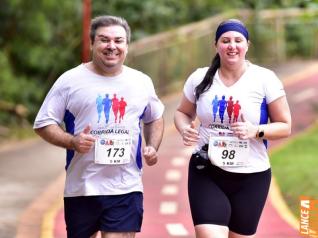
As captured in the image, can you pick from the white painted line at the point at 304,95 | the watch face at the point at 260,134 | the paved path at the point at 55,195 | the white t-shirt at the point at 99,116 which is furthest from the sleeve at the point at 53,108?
the white painted line at the point at 304,95

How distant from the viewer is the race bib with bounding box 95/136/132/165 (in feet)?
19.1

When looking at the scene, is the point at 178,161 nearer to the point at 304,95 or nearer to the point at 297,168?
the point at 297,168

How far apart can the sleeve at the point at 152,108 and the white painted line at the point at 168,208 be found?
4788mm

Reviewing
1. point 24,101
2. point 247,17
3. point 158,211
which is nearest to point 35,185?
point 158,211

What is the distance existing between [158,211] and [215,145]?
16.6ft

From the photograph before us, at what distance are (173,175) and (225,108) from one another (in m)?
7.69

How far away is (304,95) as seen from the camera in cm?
2317

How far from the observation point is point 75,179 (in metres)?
5.99

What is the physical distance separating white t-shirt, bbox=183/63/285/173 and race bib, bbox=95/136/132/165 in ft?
1.78

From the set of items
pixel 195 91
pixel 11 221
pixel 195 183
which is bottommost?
pixel 11 221

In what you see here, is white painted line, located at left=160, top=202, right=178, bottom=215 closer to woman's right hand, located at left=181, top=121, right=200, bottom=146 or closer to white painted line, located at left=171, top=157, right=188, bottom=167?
white painted line, located at left=171, top=157, right=188, bottom=167

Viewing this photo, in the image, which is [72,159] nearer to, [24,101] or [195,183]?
[195,183]

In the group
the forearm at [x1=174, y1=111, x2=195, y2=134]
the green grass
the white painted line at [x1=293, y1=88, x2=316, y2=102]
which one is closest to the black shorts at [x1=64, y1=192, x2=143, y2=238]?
the forearm at [x1=174, y1=111, x2=195, y2=134]

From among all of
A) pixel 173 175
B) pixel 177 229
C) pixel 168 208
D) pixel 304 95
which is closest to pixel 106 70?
pixel 177 229
